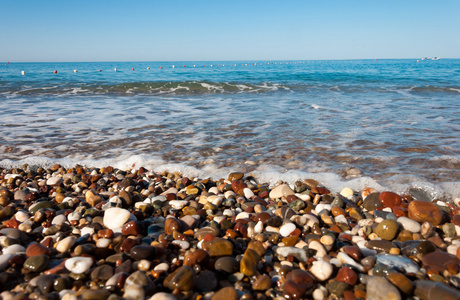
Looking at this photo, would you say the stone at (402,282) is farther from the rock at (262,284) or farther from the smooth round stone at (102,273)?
the smooth round stone at (102,273)

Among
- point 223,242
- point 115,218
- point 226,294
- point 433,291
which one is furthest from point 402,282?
point 115,218

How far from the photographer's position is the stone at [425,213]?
2588 millimetres

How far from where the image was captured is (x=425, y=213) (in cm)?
262

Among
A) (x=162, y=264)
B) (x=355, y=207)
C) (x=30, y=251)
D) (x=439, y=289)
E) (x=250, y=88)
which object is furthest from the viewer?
(x=250, y=88)

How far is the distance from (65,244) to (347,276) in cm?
201

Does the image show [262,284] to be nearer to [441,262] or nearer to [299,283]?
[299,283]

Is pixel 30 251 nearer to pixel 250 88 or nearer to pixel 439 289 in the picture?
pixel 439 289

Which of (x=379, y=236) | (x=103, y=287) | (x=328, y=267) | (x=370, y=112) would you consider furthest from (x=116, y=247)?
(x=370, y=112)

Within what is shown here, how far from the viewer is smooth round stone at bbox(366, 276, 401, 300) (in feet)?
5.65

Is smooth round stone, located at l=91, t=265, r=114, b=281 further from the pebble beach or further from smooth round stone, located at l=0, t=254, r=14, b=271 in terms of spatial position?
smooth round stone, located at l=0, t=254, r=14, b=271

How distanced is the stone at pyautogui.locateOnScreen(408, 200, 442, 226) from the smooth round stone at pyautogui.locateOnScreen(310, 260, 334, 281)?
1199 mm

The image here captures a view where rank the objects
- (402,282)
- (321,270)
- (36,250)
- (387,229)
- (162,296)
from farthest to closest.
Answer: (387,229)
(36,250)
(321,270)
(402,282)
(162,296)

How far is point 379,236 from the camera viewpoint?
245 centimetres

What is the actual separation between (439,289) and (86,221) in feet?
8.75
